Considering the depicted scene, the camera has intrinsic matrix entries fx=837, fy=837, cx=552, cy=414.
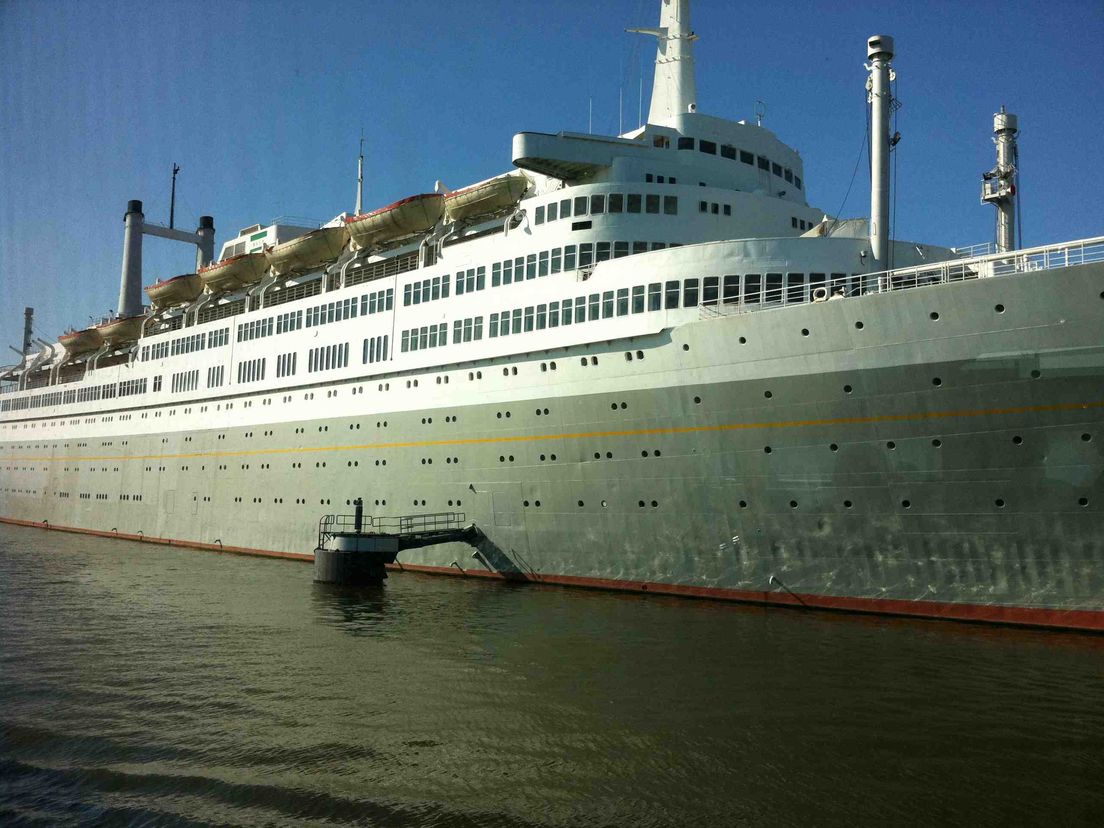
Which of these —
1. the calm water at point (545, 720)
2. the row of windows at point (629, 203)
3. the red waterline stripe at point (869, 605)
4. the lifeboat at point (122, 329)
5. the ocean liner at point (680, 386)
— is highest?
the lifeboat at point (122, 329)

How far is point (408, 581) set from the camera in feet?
82.5

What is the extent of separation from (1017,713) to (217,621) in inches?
587

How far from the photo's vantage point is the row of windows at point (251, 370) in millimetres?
33156

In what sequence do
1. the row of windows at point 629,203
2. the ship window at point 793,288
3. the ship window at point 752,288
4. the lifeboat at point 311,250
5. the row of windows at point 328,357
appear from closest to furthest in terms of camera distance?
the ship window at point 793,288 < the ship window at point 752,288 < the row of windows at point 629,203 < the row of windows at point 328,357 < the lifeboat at point 311,250

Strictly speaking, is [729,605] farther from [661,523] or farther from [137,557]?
[137,557]

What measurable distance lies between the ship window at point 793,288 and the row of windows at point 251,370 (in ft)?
71.2

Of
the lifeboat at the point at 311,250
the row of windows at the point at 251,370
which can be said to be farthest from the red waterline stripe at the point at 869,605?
the lifeboat at the point at 311,250

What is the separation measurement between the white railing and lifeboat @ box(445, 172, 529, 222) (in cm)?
895

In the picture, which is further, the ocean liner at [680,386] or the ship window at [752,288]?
the ship window at [752,288]

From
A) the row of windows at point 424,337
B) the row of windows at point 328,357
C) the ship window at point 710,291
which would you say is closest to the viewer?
the ship window at point 710,291

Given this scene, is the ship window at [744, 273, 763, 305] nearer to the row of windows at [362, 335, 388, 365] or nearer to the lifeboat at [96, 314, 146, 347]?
the row of windows at [362, 335, 388, 365]

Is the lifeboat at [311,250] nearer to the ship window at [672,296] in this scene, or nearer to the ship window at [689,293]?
the ship window at [672,296]

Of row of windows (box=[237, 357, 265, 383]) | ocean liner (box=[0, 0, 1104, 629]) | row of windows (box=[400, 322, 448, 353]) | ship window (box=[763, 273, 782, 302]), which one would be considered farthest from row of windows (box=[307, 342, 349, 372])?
ship window (box=[763, 273, 782, 302])

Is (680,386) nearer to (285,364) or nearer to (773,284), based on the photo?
(773,284)
